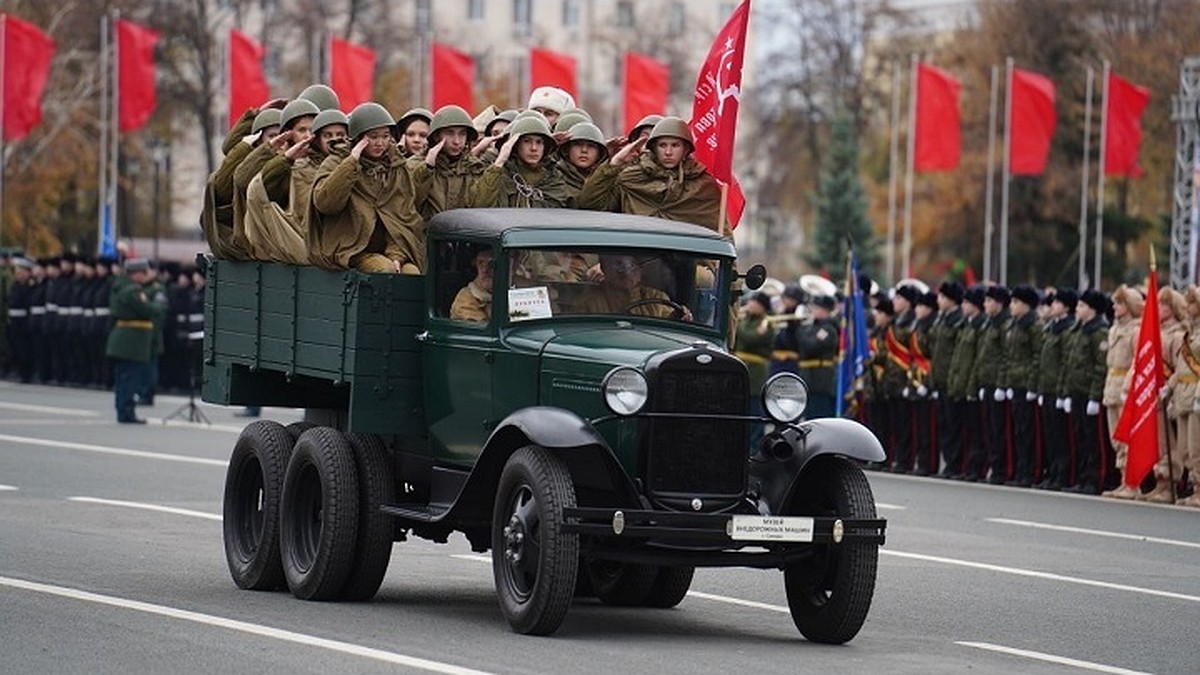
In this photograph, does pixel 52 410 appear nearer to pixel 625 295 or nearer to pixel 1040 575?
pixel 1040 575

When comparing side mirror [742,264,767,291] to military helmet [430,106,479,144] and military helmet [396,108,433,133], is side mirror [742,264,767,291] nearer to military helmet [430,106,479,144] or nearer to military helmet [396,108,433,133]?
military helmet [430,106,479,144]

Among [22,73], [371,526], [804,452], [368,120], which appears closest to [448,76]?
[22,73]

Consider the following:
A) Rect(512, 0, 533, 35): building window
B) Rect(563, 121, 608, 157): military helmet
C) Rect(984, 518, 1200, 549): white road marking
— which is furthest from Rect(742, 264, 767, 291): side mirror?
Rect(512, 0, 533, 35): building window

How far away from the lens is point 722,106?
17.6m

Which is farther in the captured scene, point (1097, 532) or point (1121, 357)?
point (1121, 357)

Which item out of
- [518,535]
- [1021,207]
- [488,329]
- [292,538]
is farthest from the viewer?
[1021,207]

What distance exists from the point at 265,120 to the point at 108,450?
11065 millimetres

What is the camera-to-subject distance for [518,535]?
512 inches

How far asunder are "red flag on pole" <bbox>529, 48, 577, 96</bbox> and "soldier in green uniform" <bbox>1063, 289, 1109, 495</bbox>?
2604 cm

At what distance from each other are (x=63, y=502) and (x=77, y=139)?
48863 millimetres

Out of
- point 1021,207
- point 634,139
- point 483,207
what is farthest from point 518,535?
point 1021,207

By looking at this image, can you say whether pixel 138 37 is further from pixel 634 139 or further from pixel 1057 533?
pixel 634 139

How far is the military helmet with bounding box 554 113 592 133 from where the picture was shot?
16.1 m

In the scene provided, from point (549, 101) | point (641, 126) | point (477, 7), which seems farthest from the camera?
point (477, 7)
